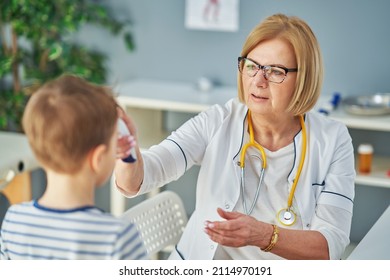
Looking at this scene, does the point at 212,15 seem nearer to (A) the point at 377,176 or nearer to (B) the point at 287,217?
(A) the point at 377,176

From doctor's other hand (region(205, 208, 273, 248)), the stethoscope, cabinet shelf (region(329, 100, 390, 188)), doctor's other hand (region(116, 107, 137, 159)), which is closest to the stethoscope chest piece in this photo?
the stethoscope

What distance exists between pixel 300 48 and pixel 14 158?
1.05 m

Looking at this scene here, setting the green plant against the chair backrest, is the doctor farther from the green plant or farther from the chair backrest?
the green plant

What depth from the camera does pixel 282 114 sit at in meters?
1.55

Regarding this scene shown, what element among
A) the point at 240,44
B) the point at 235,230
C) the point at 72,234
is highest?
the point at 240,44

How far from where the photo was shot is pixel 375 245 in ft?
4.57

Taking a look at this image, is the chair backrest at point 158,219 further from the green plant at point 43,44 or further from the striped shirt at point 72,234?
the green plant at point 43,44

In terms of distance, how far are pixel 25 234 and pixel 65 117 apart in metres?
0.17

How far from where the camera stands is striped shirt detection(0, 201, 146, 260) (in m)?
0.99

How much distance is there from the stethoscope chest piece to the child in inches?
22.0

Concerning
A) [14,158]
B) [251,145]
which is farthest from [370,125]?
[14,158]
